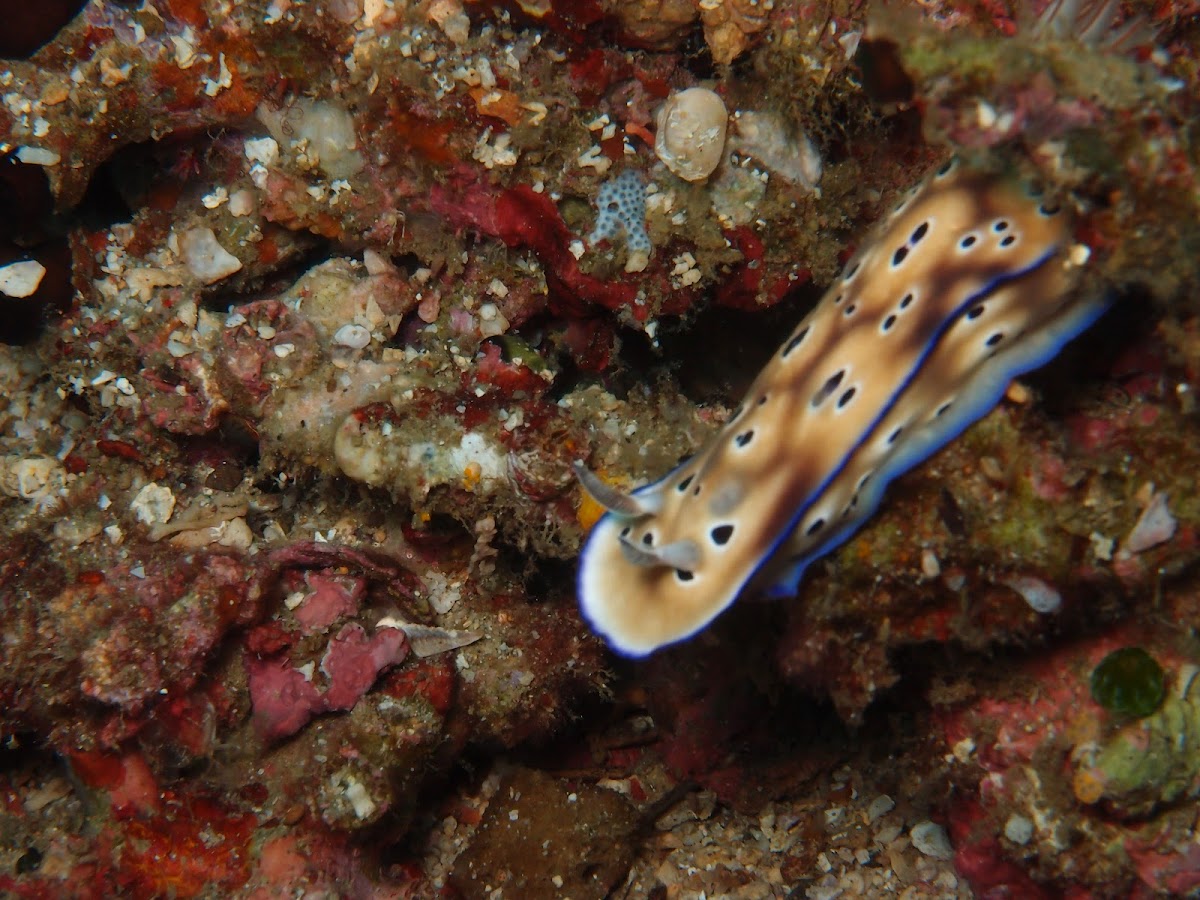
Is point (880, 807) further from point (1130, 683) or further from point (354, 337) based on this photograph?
point (354, 337)

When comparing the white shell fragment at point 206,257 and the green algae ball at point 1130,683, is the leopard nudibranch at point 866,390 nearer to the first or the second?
the green algae ball at point 1130,683

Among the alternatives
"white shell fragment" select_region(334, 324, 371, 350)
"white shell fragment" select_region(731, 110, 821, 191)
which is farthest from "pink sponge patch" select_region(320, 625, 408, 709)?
"white shell fragment" select_region(731, 110, 821, 191)

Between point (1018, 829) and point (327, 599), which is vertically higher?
point (1018, 829)

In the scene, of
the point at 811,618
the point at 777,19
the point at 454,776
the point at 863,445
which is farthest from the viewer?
the point at 454,776

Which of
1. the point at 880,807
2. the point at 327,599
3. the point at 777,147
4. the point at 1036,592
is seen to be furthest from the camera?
the point at 880,807

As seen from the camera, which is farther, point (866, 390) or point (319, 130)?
point (319, 130)

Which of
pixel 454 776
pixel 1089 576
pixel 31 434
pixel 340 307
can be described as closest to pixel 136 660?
pixel 31 434

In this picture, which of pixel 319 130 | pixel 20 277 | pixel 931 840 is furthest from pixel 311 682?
pixel 931 840

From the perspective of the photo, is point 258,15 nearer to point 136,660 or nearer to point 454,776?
point 136,660
